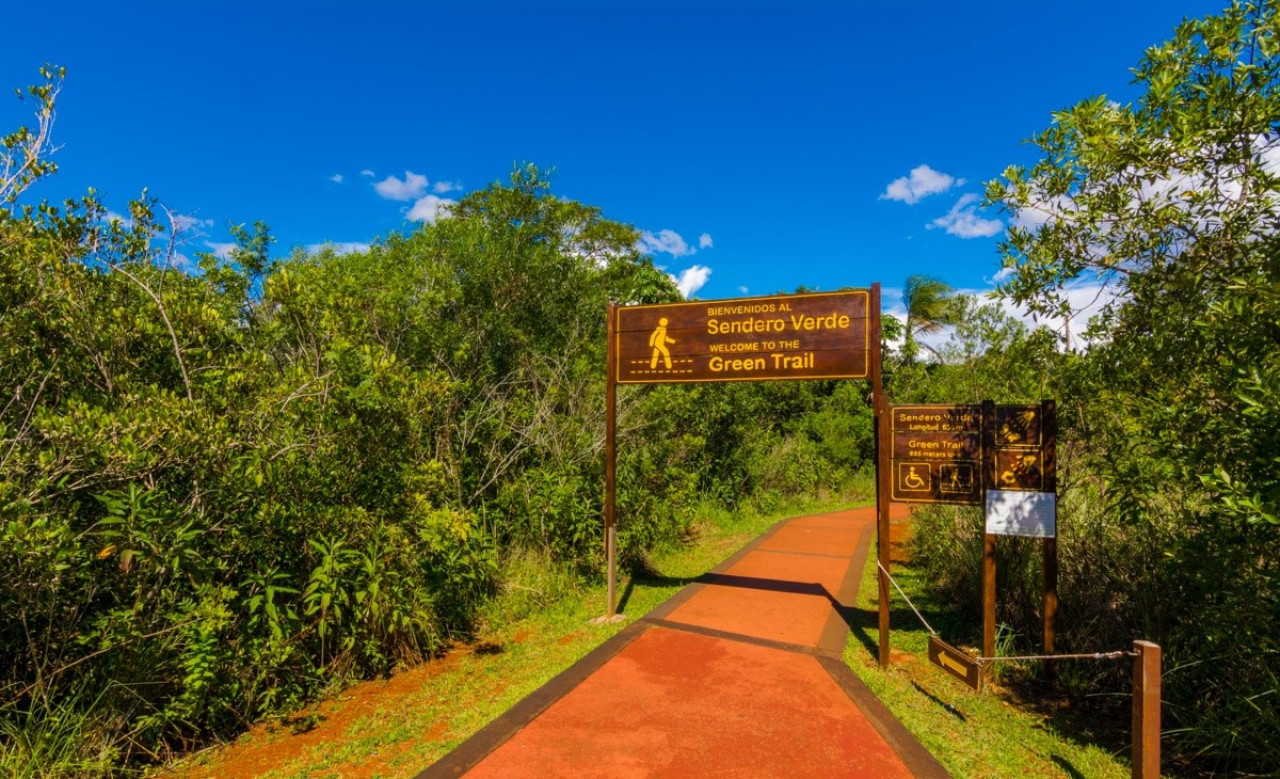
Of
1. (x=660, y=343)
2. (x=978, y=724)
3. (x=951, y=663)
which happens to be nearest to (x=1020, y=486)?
(x=951, y=663)

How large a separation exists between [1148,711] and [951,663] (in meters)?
1.47

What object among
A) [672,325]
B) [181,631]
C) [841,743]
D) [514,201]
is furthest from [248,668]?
[514,201]

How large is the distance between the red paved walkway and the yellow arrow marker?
2.05 ft

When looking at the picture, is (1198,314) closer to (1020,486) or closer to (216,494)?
(1020,486)

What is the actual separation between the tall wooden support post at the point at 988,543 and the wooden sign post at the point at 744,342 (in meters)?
0.85

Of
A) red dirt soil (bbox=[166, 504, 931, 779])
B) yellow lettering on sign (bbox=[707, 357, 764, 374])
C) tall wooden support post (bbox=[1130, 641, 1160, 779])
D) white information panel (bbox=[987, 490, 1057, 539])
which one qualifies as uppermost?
yellow lettering on sign (bbox=[707, 357, 764, 374])

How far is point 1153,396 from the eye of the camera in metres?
4.29

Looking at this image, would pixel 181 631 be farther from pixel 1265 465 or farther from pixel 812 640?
pixel 1265 465

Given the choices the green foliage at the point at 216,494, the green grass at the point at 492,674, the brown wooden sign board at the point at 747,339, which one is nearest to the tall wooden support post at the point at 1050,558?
the brown wooden sign board at the point at 747,339

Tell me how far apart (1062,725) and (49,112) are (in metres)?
8.46

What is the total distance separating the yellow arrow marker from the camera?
4367 mm

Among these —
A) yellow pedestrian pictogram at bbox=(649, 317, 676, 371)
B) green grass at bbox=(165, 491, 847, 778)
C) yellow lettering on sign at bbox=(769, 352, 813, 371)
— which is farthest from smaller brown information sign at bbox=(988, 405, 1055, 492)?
green grass at bbox=(165, 491, 847, 778)

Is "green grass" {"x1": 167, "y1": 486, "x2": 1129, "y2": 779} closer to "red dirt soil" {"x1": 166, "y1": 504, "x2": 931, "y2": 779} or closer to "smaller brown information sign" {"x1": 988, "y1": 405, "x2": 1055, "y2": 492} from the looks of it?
"red dirt soil" {"x1": 166, "y1": 504, "x2": 931, "y2": 779}

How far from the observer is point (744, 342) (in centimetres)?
639
